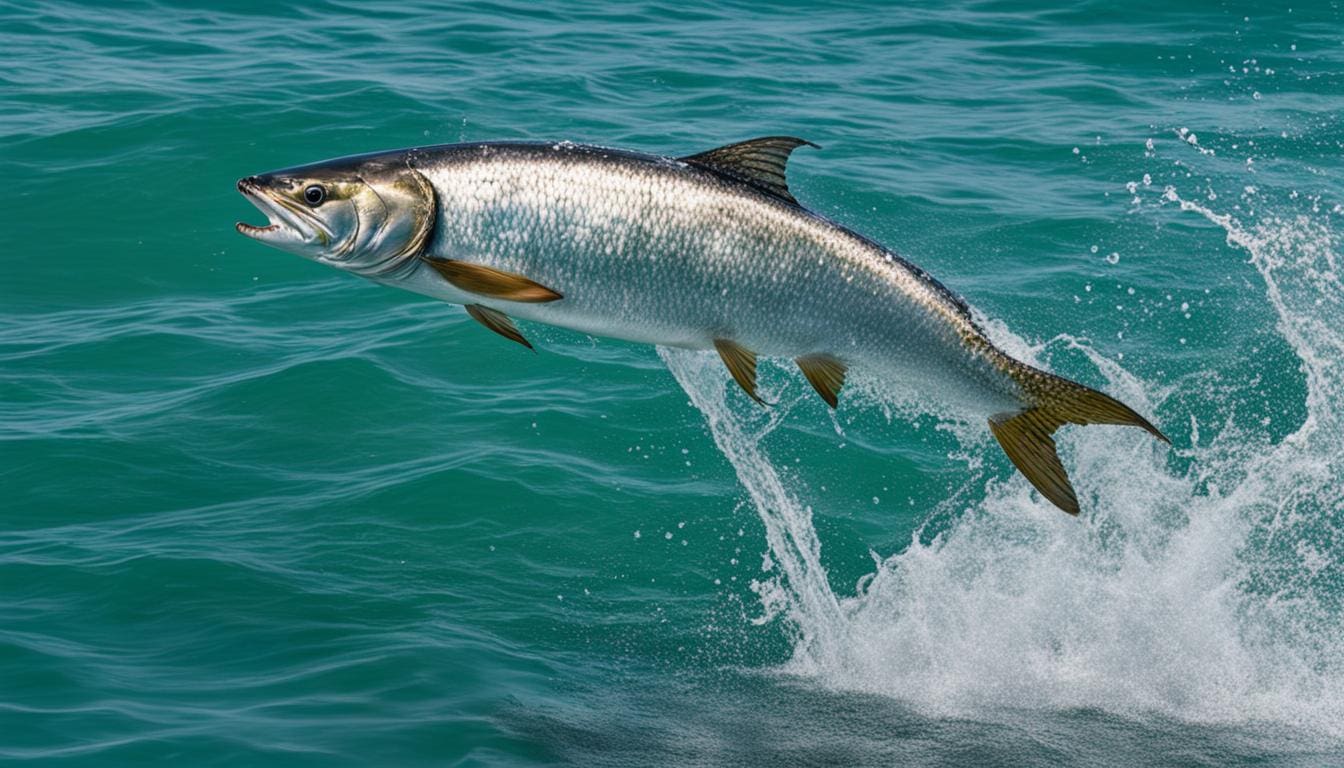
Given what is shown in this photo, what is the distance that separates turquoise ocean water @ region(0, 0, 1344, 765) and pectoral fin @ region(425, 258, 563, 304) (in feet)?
7.20

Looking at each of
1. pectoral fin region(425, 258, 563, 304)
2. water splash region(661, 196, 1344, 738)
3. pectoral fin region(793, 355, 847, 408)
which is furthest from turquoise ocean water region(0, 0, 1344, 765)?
pectoral fin region(425, 258, 563, 304)

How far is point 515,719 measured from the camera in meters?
7.65

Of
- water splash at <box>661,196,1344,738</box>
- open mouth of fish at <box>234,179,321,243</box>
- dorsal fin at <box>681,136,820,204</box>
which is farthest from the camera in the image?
water splash at <box>661,196,1344,738</box>

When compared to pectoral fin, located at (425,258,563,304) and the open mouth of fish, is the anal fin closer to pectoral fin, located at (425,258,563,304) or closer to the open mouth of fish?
pectoral fin, located at (425,258,563,304)

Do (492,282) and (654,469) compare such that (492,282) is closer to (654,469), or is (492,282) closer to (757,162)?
(757,162)

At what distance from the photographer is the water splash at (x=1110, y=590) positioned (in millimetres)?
8258

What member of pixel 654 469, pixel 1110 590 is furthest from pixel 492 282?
pixel 654 469

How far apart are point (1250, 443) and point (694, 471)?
3614 millimetres

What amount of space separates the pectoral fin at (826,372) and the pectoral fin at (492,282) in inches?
41.8

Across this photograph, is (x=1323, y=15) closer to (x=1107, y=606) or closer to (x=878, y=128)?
(x=878, y=128)

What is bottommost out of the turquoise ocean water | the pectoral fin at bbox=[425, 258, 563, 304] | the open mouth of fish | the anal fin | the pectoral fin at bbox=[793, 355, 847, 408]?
the turquoise ocean water

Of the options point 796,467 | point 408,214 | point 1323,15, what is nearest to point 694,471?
point 796,467

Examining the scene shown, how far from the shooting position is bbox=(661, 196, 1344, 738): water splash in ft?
27.1

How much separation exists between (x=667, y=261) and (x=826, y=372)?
784mm
